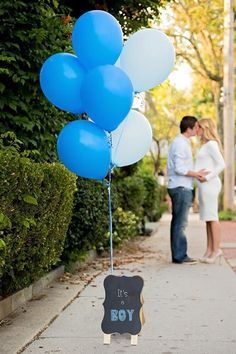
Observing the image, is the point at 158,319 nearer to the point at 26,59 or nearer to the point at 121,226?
the point at 26,59

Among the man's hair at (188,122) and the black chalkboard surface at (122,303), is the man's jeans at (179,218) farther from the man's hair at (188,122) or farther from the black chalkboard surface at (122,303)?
the black chalkboard surface at (122,303)

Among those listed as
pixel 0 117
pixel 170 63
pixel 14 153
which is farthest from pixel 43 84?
pixel 0 117

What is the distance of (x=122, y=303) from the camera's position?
5.02 metres

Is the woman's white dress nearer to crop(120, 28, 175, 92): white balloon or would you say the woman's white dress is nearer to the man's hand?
the man's hand

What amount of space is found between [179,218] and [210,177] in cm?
69

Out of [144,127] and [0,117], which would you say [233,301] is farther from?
[0,117]

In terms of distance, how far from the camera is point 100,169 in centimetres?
523

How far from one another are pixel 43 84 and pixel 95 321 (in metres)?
1.99

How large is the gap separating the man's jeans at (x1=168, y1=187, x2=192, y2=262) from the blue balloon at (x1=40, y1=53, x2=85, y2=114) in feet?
12.8

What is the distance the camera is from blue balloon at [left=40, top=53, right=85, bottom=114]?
5.09 metres

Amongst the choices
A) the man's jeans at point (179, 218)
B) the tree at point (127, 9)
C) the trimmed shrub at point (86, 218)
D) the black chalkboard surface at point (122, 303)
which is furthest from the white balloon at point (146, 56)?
the tree at point (127, 9)

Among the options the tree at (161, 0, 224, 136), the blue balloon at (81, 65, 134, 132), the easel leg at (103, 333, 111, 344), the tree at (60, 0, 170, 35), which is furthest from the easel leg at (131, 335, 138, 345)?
the tree at (161, 0, 224, 136)

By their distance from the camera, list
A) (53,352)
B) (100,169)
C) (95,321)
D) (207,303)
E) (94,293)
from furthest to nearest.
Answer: (94,293)
(207,303)
(95,321)
(100,169)
(53,352)

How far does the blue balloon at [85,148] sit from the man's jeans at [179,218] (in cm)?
379
